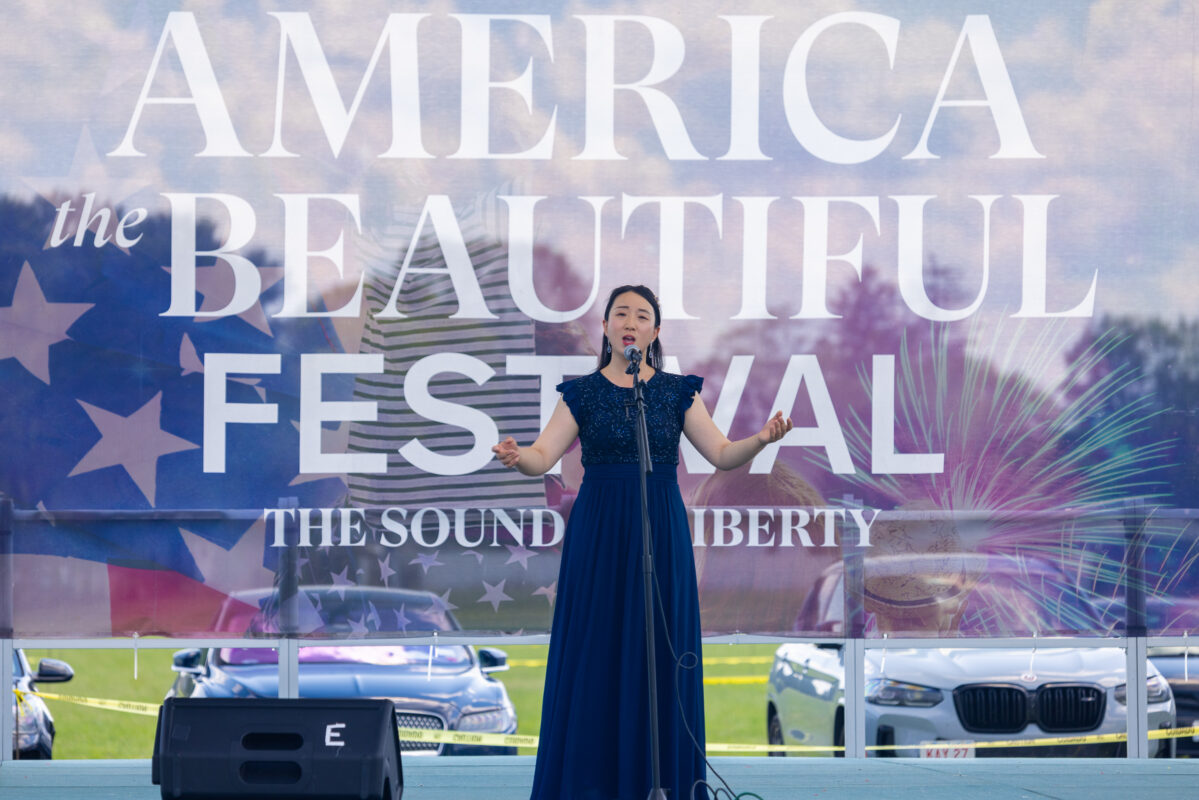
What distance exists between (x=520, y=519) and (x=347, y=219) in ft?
4.69

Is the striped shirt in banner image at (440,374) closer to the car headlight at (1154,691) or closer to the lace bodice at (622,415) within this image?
the lace bodice at (622,415)

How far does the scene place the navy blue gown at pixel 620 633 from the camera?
3777 millimetres

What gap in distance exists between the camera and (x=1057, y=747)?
6.10 metres

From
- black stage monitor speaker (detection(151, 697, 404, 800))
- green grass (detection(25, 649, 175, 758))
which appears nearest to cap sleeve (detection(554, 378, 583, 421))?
black stage monitor speaker (detection(151, 697, 404, 800))

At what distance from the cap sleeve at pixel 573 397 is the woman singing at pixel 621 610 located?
0.02 m

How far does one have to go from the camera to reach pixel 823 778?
5.14 m

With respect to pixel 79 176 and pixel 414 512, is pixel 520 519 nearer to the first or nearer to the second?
pixel 414 512

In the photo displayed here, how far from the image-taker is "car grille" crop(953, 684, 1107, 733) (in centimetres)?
588

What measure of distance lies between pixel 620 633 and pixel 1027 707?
9.49 feet

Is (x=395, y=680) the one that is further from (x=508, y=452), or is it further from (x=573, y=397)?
(x=508, y=452)

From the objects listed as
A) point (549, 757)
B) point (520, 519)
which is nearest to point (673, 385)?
point (549, 757)

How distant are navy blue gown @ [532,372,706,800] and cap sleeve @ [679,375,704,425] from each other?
3 centimetres

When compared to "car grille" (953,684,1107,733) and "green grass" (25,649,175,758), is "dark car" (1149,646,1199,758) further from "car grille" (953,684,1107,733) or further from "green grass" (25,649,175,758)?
"green grass" (25,649,175,758)

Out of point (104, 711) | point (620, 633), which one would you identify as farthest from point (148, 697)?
point (620, 633)
